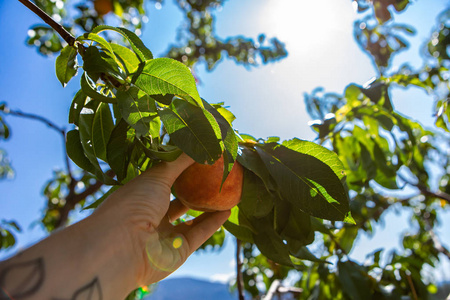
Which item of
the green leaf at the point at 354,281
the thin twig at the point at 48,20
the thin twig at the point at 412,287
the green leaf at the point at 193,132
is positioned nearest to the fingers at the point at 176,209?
the green leaf at the point at 193,132

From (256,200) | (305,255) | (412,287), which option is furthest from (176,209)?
(412,287)

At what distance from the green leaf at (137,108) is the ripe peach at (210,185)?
0.63ft

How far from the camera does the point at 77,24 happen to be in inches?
105

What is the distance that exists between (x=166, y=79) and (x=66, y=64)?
26 centimetres

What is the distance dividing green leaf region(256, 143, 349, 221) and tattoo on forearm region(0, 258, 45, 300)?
1.53 ft

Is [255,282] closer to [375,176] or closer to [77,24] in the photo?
[375,176]

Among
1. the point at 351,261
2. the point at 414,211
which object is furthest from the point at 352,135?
the point at 414,211

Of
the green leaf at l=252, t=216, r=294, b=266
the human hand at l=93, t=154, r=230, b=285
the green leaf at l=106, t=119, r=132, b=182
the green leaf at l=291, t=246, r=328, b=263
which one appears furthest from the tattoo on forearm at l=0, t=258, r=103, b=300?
the green leaf at l=291, t=246, r=328, b=263

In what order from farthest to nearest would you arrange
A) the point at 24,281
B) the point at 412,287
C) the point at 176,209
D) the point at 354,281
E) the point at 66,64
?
the point at 412,287
the point at 354,281
the point at 176,209
the point at 66,64
the point at 24,281

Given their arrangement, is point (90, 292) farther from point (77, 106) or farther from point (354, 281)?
point (354, 281)

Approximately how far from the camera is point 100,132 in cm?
73

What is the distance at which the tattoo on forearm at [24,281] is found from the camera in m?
0.45

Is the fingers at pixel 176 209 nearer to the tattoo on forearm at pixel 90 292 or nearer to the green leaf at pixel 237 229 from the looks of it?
the green leaf at pixel 237 229

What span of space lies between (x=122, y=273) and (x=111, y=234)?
8 cm
